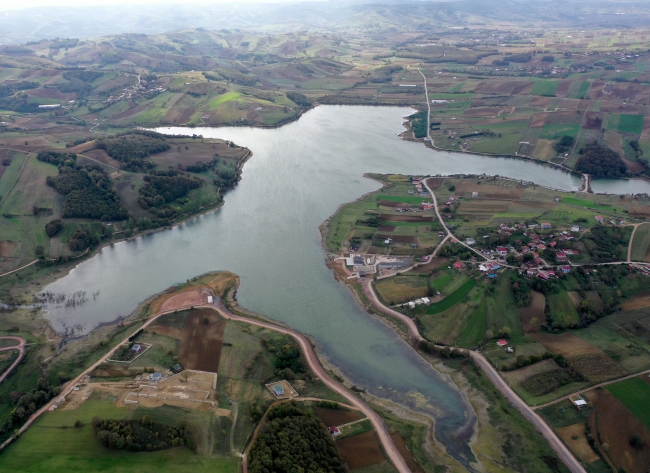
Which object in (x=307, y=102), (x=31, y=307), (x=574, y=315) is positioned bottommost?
(x=31, y=307)

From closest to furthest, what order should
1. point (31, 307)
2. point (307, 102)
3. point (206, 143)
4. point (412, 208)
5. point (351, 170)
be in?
point (31, 307)
point (412, 208)
point (351, 170)
point (206, 143)
point (307, 102)

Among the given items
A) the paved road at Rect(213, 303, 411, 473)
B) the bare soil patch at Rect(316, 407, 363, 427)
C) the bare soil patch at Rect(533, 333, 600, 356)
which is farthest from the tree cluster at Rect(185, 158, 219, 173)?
the bare soil patch at Rect(533, 333, 600, 356)

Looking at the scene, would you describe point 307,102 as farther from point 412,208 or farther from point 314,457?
point 314,457

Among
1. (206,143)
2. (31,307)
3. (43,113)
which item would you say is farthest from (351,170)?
(43,113)

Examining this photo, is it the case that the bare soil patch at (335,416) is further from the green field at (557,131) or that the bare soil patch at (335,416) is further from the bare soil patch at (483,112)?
the bare soil patch at (483,112)

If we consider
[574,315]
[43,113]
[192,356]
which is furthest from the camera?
[43,113]

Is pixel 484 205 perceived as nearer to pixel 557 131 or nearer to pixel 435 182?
pixel 435 182
